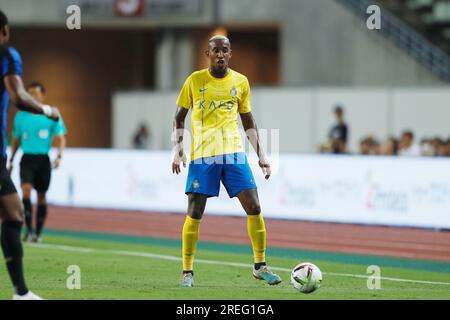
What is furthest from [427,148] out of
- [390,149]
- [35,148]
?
[35,148]

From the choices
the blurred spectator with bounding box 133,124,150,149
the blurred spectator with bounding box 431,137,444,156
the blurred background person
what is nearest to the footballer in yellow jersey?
the blurred background person

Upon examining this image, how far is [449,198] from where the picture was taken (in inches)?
770

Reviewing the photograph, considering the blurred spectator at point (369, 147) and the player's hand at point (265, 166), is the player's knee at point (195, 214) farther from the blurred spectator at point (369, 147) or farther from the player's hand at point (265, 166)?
the blurred spectator at point (369, 147)

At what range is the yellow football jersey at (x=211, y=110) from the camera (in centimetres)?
1179

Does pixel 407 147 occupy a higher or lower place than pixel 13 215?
higher

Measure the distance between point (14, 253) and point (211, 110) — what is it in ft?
9.30

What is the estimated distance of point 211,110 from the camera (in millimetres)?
11797

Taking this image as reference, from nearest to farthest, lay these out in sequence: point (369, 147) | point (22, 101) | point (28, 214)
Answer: point (22, 101) < point (28, 214) < point (369, 147)

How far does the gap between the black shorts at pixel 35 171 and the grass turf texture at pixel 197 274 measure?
99cm

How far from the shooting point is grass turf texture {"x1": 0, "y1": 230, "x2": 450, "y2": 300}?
11.1 meters

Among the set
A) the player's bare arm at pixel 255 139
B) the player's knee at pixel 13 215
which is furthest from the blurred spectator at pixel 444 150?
the player's knee at pixel 13 215

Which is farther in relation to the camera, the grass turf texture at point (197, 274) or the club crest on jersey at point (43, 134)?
the club crest on jersey at point (43, 134)

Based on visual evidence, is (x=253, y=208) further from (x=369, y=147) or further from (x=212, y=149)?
(x=369, y=147)

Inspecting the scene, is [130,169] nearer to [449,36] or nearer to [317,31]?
[317,31]
